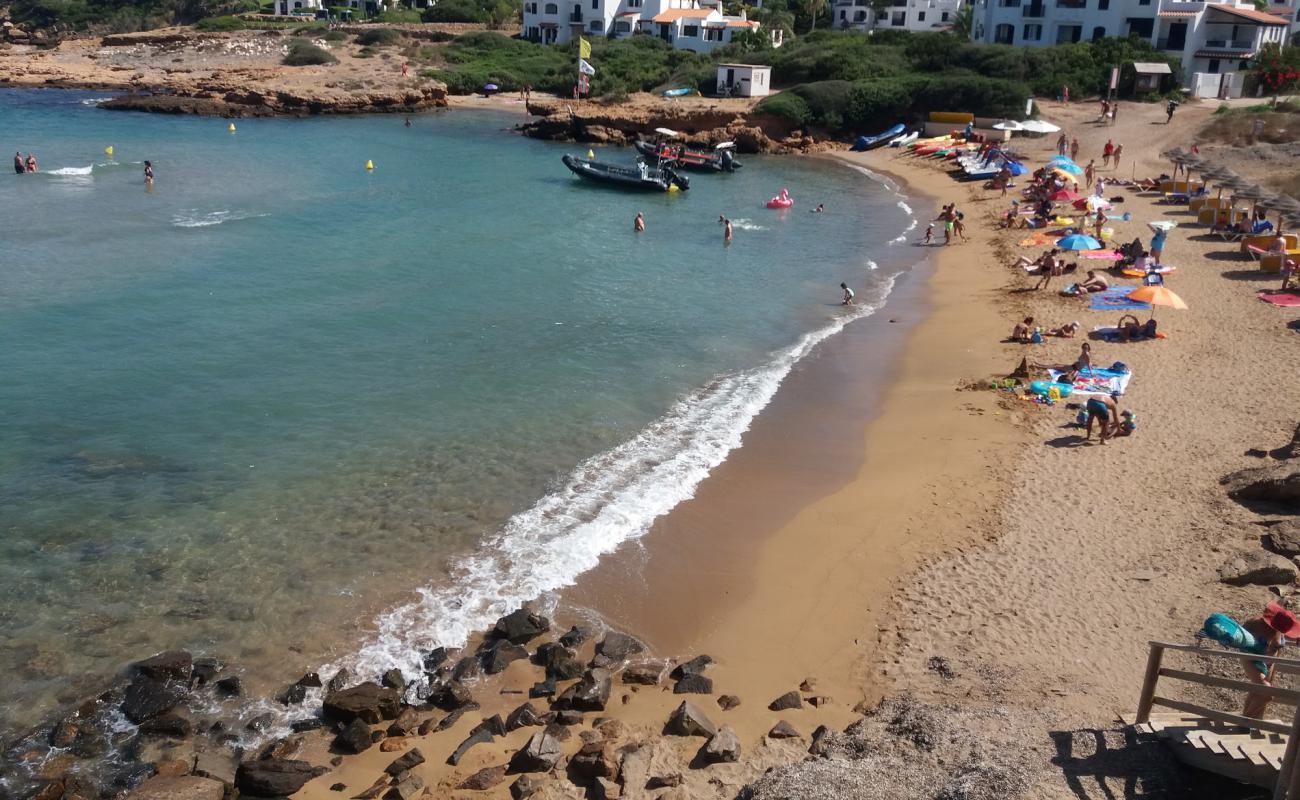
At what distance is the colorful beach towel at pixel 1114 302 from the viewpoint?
2673 centimetres

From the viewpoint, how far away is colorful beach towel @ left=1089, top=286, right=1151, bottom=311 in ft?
87.7

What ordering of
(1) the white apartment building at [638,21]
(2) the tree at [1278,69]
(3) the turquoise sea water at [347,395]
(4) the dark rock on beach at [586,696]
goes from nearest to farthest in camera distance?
1. (4) the dark rock on beach at [586,696]
2. (3) the turquoise sea water at [347,395]
3. (2) the tree at [1278,69]
4. (1) the white apartment building at [638,21]

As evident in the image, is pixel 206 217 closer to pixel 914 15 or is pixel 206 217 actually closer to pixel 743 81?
pixel 743 81

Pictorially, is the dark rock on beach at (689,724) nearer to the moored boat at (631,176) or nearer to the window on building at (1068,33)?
the moored boat at (631,176)

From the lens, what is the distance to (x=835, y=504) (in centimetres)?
1708

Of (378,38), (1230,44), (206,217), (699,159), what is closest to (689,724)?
(206,217)

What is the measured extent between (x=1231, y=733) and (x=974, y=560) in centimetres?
582

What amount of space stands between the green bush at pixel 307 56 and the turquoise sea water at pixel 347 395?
1829 inches

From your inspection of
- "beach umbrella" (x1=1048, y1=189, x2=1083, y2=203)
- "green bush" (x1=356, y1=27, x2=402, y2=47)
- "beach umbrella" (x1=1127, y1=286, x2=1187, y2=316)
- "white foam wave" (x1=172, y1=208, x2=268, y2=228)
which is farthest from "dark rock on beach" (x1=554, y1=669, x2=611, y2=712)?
"green bush" (x1=356, y1=27, x2=402, y2=47)

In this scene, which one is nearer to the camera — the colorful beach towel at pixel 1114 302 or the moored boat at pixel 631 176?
the colorful beach towel at pixel 1114 302

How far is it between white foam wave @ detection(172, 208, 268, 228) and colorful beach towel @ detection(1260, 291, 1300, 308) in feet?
109

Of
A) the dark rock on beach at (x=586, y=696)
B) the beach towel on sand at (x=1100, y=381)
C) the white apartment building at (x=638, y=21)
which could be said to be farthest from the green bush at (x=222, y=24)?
the dark rock on beach at (x=586, y=696)

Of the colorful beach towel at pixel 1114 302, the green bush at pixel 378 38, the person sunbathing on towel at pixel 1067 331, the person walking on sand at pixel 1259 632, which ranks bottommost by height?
the person walking on sand at pixel 1259 632

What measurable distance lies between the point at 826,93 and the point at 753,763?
193 ft
